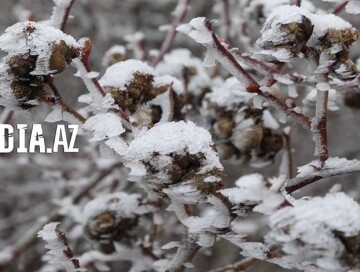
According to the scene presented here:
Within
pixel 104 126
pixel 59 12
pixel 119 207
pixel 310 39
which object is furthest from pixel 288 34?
pixel 119 207

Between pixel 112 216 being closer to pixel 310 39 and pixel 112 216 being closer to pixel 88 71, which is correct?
pixel 88 71

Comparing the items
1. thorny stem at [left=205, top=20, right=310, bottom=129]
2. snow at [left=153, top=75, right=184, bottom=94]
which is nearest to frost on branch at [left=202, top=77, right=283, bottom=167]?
snow at [left=153, top=75, right=184, bottom=94]

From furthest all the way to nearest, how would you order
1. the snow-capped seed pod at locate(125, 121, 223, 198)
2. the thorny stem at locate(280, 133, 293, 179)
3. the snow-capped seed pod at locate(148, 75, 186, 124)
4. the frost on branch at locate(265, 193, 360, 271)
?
Answer: the thorny stem at locate(280, 133, 293, 179) → the snow-capped seed pod at locate(148, 75, 186, 124) → the snow-capped seed pod at locate(125, 121, 223, 198) → the frost on branch at locate(265, 193, 360, 271)

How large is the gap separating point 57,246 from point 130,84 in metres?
0.32

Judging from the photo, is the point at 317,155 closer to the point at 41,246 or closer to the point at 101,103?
the point at 101,103

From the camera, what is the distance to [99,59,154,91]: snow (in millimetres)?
1153

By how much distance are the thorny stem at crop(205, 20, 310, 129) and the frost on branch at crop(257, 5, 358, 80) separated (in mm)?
65

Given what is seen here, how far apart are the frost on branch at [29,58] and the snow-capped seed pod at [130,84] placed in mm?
164

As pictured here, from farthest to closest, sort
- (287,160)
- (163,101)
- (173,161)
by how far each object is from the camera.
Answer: (287,160) → (163,101) → (173,161)

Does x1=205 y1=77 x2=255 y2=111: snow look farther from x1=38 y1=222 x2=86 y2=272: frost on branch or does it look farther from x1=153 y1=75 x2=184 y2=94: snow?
x1=38 y1=222 x2=86 y2=272: frost on branch

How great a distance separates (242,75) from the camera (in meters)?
1.04

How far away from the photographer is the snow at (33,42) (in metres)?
0.95

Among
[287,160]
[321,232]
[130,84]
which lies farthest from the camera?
[287,160]

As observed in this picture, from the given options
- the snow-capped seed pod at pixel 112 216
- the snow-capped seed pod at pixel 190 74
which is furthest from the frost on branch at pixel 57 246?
the snow-capped seed pod at pixel 190 74
